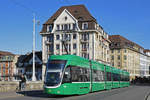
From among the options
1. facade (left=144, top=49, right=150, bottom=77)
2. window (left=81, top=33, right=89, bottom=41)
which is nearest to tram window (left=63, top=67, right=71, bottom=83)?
window (left=81, top=33, right=89, bottom=41)

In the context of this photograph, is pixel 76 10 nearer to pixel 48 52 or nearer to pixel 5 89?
pixel 48 52

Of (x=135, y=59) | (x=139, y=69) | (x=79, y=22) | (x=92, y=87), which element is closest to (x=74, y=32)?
(x=79, y=22)

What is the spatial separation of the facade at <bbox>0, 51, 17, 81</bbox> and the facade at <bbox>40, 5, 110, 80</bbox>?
63.9 feet

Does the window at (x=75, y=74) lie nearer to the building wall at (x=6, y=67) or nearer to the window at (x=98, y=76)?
the window at (x=98, y=76)

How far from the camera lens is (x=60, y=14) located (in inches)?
2768

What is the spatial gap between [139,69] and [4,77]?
204 ft

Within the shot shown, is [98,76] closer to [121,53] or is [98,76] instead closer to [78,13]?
[78,13]

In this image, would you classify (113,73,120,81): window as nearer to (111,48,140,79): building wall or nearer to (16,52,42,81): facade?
(16,52,42,81): facade

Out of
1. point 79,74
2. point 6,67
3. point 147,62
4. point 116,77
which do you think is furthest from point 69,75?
point 147,62

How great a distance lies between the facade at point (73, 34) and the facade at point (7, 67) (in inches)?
767

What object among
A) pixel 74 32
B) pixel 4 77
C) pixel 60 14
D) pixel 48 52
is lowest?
pixel 4 77

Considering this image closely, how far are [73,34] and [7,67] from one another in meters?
30.3

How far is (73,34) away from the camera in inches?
2714

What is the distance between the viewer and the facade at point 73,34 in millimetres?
68000
